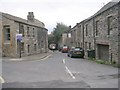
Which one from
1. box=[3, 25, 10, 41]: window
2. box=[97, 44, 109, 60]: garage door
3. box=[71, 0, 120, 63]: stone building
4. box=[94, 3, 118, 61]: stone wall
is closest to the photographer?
box=[71, 0, 120, 63]: stone building

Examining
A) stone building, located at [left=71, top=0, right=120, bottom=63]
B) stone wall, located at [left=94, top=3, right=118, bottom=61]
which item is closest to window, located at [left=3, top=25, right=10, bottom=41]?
stone building, located at [left=71, top=0, right=120, bottom=63]

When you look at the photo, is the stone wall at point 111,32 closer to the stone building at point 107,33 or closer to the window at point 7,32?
the stone building at point 107,33

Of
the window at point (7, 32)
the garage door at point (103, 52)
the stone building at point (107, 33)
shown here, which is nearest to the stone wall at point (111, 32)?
the stone building at point (107, 33)

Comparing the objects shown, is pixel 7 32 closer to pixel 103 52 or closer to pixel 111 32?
pixel 103 52

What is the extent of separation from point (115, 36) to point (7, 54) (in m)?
17.0

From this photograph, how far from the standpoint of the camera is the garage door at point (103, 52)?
2709cm

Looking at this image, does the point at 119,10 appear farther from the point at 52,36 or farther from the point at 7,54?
the point at 52,36

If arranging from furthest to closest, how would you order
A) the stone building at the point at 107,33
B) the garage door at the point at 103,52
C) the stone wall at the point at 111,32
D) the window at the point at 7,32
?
the window at the point at 7,32
the garage door at the point at 103,52
the stone wall at the point at 111,32
the stone building at the point at 107,33

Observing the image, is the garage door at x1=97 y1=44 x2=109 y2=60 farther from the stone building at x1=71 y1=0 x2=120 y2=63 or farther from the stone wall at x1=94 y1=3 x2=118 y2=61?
the stone wall at x1=94 y1=3 x2=118 y2=61

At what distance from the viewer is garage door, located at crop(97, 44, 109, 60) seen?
27.1m

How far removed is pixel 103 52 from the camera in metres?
28.5

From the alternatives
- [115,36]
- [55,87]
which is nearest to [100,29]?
[115,36]

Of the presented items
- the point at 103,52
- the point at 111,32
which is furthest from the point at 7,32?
the point at 111,32

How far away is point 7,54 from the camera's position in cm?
3553
